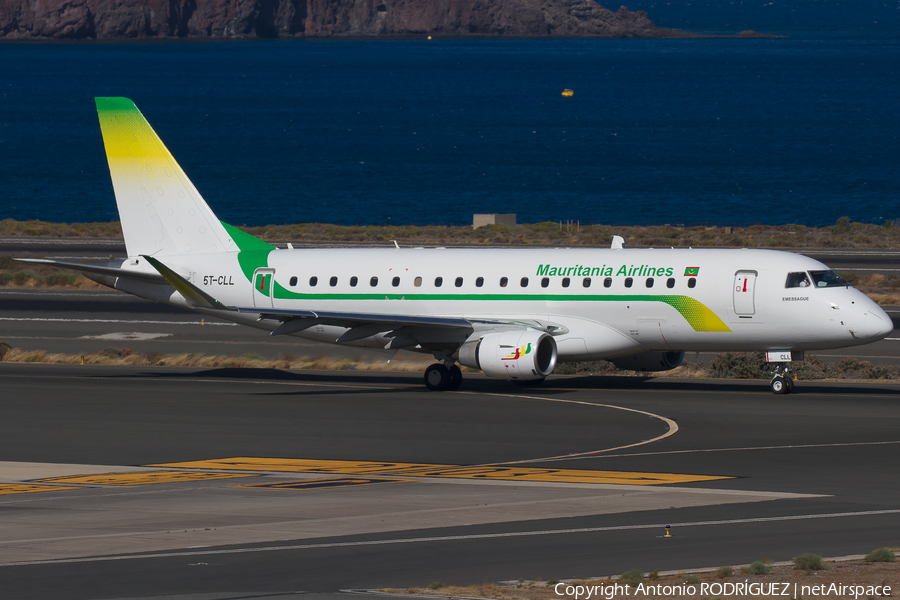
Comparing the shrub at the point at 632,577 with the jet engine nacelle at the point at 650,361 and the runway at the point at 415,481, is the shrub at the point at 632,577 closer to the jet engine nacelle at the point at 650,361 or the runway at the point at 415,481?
the runway at the point at 415,481

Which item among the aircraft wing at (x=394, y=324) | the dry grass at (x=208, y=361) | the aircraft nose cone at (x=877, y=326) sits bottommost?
the dry grass at (x=208, y=361)

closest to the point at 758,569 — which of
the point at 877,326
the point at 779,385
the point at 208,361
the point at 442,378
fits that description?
the point at 877,326

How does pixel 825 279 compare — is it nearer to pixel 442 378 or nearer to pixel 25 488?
pixel 442 378

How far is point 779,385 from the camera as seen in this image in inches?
1394

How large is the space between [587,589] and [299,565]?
367cm

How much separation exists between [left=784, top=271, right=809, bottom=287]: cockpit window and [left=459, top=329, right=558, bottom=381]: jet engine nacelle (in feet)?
20.8

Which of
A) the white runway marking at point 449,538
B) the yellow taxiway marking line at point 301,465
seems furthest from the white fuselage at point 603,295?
the white runway marking at point 449,538

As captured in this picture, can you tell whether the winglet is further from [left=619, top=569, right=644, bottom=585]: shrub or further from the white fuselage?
[left=619, top=569, right=644, bottom=585]: shrub

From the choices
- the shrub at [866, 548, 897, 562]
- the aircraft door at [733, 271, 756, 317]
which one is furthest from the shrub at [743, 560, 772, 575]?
the aircraft door at [733, 271, 756, 317]

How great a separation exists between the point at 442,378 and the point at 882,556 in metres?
22.7

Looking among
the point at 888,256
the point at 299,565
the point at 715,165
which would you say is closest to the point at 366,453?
the point at 299,565

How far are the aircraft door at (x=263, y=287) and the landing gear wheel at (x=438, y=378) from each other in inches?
229

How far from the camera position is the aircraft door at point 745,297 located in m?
34.6

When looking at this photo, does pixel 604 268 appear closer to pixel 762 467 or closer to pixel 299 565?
pixel 762 467
